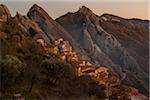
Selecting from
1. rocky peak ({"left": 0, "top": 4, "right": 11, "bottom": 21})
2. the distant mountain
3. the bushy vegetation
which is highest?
rocky peak ({"left": 0, "top": 4, "right": 11, "bottom": 21})

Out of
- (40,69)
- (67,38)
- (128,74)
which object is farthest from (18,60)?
(128,74)

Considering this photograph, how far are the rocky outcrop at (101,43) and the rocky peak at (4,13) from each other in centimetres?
118

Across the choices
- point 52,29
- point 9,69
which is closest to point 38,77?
point 9,69

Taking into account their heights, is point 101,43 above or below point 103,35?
below

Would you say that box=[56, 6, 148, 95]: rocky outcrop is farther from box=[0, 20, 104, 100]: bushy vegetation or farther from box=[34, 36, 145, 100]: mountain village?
box=[0, 20, 104, 100]: bushy vegetation

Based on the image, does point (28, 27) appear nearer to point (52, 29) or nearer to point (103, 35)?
point (52, 29)

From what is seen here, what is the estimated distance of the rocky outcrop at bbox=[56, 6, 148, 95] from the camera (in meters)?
10.9

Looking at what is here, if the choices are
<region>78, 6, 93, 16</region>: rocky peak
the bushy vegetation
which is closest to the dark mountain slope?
<region>78, 6, 93, 16</region>: rocky peak

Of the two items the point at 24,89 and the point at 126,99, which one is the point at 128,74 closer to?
the point at 126,99

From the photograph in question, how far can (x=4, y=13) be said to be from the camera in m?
11.0

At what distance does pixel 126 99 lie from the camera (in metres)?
10.3

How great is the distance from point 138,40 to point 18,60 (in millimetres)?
3049

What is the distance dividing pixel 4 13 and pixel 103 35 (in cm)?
240

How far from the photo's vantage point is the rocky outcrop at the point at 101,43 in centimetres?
1092
